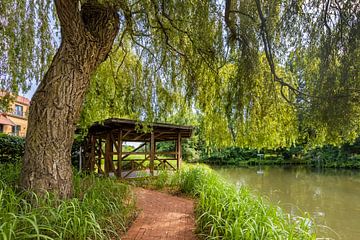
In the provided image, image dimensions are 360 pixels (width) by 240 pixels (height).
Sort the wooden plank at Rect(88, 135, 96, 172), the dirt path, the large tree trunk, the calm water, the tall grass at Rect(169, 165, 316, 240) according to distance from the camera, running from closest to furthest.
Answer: the tall grass at Rect(169, 165, 316, 240)
the large tree trunk
the dirt path
the calm water
the wooden plank at Rect(88, 135, 96, 172)

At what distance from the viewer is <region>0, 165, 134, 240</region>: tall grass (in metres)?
2.41

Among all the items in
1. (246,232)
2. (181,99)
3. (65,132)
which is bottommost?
(246,232)

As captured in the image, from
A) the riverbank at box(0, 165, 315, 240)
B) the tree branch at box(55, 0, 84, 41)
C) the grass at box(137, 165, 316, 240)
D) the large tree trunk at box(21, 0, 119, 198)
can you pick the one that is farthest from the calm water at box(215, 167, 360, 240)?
the tree branch at box(55, 0, 84, 41)

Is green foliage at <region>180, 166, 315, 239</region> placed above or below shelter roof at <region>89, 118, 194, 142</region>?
below

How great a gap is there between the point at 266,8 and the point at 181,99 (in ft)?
9.28

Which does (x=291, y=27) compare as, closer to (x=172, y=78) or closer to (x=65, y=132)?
(x=172, y=78)

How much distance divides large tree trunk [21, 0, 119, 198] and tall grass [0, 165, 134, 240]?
288 mm

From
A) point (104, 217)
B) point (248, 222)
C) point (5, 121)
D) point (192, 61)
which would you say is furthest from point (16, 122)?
point (248, 222)

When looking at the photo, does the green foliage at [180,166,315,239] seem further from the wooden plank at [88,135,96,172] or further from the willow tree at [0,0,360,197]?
the wooden plank at [88,135,96,172]

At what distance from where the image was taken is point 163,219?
15.6ft

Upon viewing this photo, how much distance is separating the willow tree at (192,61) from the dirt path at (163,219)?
3.99ft

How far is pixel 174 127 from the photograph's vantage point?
963 centimetres

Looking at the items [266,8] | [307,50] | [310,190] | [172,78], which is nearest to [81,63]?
[172,78]

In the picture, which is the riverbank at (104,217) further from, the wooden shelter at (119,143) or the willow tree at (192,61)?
the wooden shelter at (119,143)
